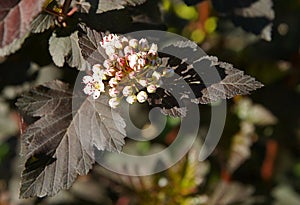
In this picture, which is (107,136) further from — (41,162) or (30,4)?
(30,4)

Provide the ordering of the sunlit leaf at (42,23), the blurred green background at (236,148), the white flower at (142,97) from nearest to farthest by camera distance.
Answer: the white flower at (142,97) → the sunlit leaf at (42,23) → the blurred green background at (236,148)

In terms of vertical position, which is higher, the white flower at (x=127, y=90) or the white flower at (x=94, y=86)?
the white flower at (x=127, y=90)

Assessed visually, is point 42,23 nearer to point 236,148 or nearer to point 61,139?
point 61,139

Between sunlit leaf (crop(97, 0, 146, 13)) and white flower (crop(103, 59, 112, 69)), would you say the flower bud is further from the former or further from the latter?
sunlit leaf (crop(97, 0, 146, 13))

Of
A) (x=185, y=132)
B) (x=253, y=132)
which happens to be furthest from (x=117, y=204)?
(x=253, y=132)

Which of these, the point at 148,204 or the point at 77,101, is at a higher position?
the point at 77,101

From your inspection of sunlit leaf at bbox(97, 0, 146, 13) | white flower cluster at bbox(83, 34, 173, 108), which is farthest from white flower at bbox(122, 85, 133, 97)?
sunlit leaf at bbox(97, 0, 146, 13)

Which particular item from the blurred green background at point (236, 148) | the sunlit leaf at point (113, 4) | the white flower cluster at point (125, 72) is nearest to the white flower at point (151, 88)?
the white flower cluster at point (125, 72)

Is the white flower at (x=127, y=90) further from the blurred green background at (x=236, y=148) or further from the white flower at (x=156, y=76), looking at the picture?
the blurred green background at (x=236, y=148)

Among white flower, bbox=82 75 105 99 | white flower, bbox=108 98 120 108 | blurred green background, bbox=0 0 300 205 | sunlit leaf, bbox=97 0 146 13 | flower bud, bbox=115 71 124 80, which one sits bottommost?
blurred green background, bbox=0 0 300 205
